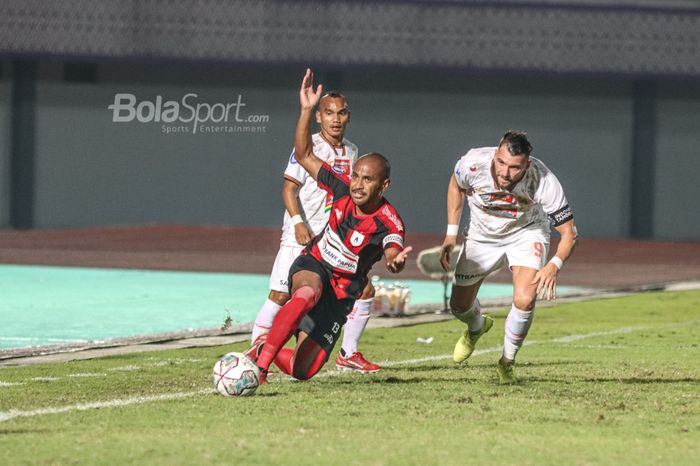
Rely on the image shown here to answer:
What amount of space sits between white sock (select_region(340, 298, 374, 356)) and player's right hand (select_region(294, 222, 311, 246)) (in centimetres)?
88

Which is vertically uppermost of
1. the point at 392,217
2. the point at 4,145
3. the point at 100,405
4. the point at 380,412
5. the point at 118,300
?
the point at 392,217

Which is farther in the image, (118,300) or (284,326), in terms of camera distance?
(118,300)

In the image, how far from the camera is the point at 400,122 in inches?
1375

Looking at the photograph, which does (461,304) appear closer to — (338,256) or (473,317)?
(473,317)

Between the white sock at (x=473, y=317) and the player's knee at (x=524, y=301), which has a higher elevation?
the player's knee at (x=524, y=301)

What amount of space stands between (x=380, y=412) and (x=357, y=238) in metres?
1.39

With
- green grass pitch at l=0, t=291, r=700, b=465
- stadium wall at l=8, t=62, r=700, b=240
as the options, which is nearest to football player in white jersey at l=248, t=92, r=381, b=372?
green grass pitch at l=0, t=291, r=700, b=465

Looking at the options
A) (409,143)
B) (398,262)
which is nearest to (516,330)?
(398,262)

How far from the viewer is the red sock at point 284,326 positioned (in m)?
9.54

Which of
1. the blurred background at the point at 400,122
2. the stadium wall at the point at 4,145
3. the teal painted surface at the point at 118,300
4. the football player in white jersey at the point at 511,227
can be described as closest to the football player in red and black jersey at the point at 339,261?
the football player in white jersey at the point at 511,227

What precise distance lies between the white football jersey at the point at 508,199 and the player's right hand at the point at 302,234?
3.74 ft

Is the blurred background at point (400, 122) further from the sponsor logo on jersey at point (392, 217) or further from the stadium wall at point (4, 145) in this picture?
the sponsor logo on jersey at point (392, 217)

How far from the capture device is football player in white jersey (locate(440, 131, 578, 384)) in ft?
34.4

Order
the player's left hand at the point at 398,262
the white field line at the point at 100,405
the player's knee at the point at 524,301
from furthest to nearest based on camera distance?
the player's knee at the point at 524,301, the player's left hand at the point at 398,262, the white field line at the point at 100,405
